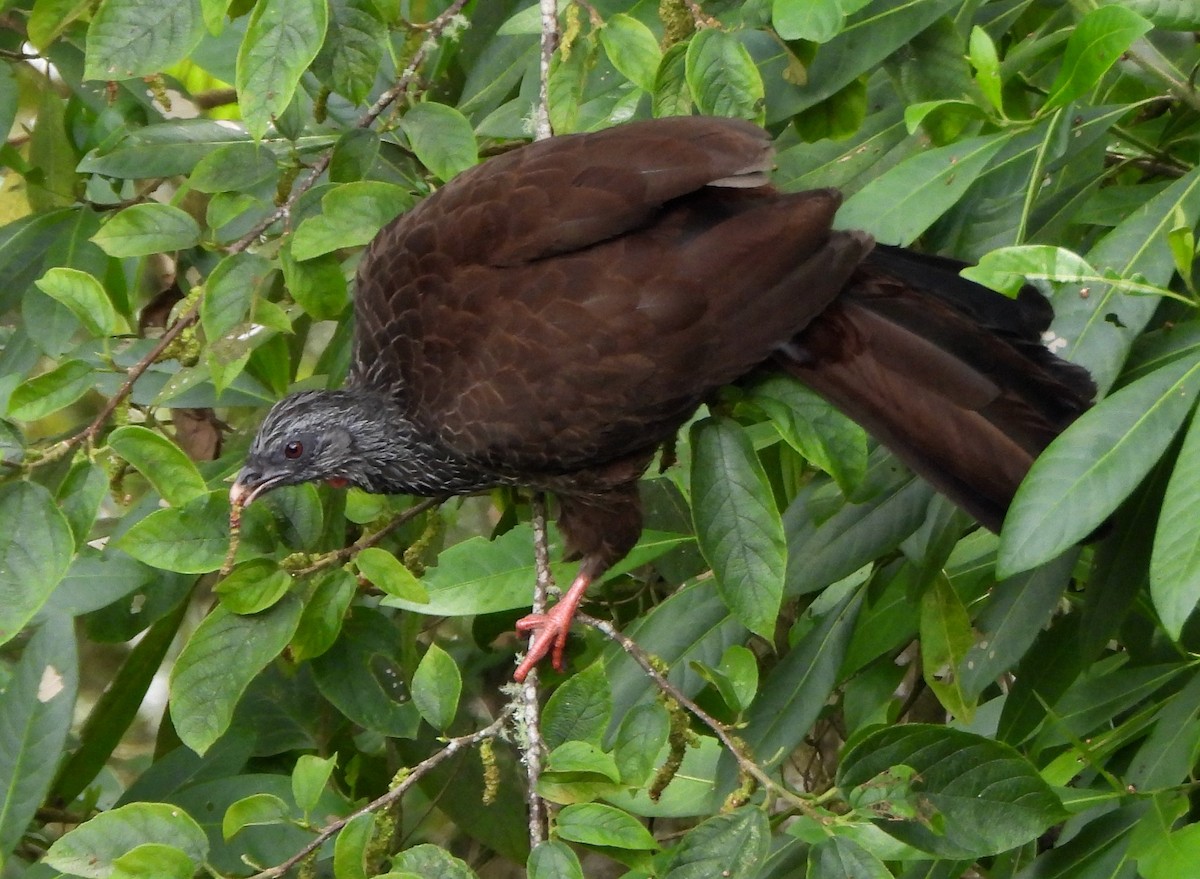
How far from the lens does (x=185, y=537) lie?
2.46 metres

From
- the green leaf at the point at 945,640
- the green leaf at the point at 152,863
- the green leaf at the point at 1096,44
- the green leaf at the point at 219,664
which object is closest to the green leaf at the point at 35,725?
the green leaf at the point at 219,664

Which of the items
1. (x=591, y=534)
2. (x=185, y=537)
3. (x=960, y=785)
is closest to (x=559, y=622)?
(x=591, y=534)

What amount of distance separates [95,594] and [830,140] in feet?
6.11

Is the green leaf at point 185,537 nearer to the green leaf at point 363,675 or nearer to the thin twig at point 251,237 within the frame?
the thin twig at point 251,237

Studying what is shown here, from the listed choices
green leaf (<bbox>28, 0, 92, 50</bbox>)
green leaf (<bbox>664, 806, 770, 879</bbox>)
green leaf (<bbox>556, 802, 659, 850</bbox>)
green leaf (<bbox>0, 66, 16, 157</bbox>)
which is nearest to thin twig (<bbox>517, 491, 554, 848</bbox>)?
green leaf (<bbox>556, 802, 659, 850</bbox>)

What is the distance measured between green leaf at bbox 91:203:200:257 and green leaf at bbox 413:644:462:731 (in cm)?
105

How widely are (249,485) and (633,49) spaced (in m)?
1.35

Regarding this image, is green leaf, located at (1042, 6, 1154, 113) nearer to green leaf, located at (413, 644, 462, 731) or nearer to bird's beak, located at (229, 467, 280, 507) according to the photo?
green leaf, located at (413, 644, 462, 731)

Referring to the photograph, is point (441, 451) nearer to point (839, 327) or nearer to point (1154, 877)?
point (839, 327)

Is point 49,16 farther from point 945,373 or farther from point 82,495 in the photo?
point 945,373

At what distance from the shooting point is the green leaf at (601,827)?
1.89 metres

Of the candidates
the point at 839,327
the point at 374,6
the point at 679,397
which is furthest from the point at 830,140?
the point at 374,6

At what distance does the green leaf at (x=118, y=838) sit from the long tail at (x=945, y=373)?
4.85 ft

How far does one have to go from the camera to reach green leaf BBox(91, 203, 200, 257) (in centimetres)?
258
